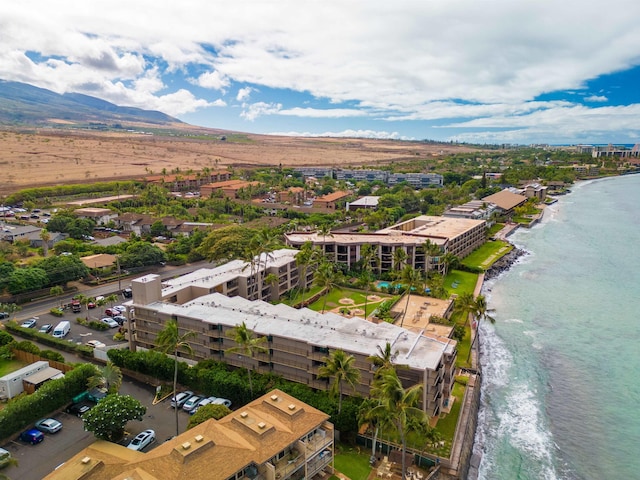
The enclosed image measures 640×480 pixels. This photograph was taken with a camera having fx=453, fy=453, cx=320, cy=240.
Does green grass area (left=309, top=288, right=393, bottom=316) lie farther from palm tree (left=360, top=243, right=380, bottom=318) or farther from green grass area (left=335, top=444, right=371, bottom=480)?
green grass area (left=335, top=444, right=371, bottom=480)

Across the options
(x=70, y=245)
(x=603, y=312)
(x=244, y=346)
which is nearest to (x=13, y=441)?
(x=244, y=346)

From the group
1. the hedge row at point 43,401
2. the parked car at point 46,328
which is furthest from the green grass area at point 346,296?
the parked car at point 46,328

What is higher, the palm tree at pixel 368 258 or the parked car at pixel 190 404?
the palm tree at pixel 368 258

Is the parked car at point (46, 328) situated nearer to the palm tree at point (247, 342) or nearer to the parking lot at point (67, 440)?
the parking lot at point (67, 440)

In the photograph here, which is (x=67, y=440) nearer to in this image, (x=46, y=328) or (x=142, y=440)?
(x=142, y=440)

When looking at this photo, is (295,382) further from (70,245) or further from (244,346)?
(70,245)

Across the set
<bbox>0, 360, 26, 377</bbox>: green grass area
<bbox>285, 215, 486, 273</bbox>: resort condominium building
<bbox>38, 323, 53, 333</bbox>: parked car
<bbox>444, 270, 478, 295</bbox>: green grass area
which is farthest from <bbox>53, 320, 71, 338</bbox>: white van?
<bbox>444, 270, 478, 295</bbox>: green grass area
